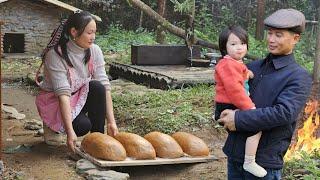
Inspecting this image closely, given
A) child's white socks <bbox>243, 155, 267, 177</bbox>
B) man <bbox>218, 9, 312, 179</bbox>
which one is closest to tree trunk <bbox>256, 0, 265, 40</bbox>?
man <bbox>218, 9, 312, 179</bbox>

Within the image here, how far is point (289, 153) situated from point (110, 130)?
1705mm

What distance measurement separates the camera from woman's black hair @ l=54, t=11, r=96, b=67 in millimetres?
4543

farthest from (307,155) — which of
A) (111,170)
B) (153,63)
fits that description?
(153,63)

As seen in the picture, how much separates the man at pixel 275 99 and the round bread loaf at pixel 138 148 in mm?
1832

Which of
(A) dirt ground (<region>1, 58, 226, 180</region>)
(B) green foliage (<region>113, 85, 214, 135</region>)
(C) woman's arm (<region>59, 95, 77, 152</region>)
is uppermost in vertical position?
(C) woman's arm (<region>59, 95, 77, 152</region>)

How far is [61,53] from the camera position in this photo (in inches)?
186

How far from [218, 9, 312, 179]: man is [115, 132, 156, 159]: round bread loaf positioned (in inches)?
72.1

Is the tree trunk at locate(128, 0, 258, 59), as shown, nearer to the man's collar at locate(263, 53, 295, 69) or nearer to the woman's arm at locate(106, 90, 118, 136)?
the woman's arm at locate(106, 90, 118, 136)

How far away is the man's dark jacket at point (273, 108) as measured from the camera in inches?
102

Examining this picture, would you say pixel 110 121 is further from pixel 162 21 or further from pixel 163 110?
pixel 162 21

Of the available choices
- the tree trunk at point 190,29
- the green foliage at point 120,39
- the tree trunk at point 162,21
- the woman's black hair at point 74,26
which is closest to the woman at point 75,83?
the woman's black hair at point 74,26

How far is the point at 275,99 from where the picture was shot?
2.64 meters

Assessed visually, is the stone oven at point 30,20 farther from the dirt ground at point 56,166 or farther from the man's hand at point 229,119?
the man's hand at point 229,119

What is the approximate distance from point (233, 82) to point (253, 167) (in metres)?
0.45
